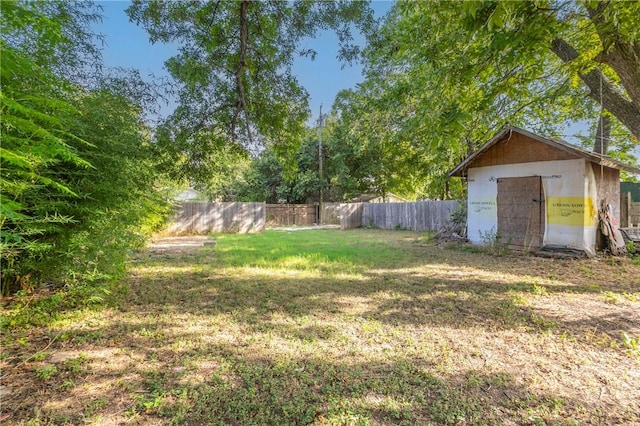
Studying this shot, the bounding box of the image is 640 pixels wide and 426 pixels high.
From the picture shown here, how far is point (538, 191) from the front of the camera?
748cm

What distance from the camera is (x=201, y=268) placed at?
19.0 feet

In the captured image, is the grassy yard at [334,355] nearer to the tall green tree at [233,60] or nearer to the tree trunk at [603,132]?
the tall green tree at [233,60]

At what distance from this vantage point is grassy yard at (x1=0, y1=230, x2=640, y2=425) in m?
1.78

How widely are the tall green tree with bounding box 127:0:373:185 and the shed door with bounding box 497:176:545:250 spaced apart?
5599 millimetres

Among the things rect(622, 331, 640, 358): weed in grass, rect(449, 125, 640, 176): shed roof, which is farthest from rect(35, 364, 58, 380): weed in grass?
rect(449, 125, 640, 176): shed roof

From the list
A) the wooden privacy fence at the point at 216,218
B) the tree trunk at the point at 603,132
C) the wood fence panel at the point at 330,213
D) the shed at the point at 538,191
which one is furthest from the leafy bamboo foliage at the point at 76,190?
the wood fence panel at the point at 330,213

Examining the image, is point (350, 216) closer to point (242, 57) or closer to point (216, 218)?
point (216, 218)

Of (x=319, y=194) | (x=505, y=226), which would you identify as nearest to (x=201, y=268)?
(x=505, y=226)

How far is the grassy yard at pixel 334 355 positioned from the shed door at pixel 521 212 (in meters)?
3.04

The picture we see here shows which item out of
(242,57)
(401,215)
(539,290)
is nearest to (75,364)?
(242,57)

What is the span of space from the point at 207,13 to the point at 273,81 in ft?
4.58

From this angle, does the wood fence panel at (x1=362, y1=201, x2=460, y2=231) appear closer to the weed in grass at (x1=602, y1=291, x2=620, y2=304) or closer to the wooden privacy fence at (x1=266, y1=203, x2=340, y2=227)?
the wooden privacy fence at (x1=266, y1=203, x2=340, y2=227)

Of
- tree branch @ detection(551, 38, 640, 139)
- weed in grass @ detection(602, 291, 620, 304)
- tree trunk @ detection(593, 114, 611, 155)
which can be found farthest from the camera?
tree trunk @ detection(593, 114, 611, 155)

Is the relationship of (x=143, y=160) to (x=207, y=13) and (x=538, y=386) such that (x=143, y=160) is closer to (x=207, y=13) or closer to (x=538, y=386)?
(x=207, y=13)
